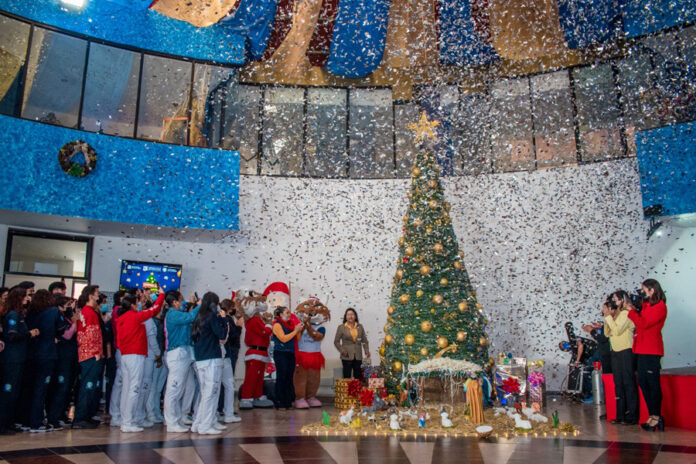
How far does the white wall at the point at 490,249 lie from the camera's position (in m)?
9.62

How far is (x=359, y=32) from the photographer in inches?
427

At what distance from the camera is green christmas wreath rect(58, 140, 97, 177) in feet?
28.8

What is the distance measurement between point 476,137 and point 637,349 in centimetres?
607

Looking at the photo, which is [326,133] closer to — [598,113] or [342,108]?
[342,108]

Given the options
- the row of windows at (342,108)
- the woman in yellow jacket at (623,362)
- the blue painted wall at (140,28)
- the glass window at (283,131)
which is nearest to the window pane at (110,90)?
the row of windows at (342,108)

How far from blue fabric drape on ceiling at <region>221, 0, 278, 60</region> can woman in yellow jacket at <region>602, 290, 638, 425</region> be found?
8082mm

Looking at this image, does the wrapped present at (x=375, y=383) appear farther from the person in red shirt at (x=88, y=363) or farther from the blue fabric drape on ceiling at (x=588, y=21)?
the blue fabric drape on ceiling at (x=588, y=21)

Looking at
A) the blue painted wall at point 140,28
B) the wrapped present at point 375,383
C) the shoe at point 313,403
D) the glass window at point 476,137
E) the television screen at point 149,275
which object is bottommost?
the shoe at point 313,403

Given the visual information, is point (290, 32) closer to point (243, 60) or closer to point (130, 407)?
point (243, 60)

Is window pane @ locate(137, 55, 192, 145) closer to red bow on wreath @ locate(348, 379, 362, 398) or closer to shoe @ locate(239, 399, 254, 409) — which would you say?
shoe @ locate(239, 399, 254, 409)

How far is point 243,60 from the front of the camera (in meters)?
11.0

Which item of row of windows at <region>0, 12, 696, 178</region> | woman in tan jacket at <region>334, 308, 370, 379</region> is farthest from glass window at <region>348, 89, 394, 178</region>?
woman in tan jacket at <region>334, 308, 370, 379</region>

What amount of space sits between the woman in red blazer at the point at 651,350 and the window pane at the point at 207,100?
8092 mm

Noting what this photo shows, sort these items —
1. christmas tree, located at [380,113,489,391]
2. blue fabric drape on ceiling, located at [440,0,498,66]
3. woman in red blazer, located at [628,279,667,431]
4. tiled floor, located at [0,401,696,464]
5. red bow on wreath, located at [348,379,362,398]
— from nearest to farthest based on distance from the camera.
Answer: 1. tiled floor, located at [0,401,696,464]
2. woman in red blazer, located at [628,279,667,431]
3. christmas tree, located at [380,113,489,391]
4. red bow on wreath, located at [348,379,362,398]
5. blue fabric drape on ceiling, located at [440,0,498,66]
